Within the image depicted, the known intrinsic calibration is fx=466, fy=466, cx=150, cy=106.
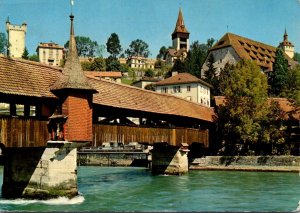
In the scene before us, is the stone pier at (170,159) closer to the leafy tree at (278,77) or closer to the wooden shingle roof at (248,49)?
the leafy tree at (278,77)

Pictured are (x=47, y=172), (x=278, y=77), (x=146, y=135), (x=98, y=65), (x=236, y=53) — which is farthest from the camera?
(x=98, y=65)

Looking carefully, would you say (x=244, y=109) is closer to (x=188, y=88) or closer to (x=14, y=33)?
(x=14, y=33)

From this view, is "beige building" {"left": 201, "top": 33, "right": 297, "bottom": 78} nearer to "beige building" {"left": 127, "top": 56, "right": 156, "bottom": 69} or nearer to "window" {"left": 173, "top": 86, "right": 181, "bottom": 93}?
"window" {"left": 173, "top": 86, "right": 181, "bottom": 93}

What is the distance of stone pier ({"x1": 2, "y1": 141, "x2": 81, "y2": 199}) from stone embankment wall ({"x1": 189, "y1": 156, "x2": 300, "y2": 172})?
1896cm

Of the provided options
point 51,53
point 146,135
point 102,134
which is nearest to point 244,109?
point 146,135

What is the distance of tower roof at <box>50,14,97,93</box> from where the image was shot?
16.4 metres

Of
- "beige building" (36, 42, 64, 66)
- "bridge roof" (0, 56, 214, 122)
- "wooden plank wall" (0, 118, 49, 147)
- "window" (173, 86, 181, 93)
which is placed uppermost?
"beige building" (36, 42, 64, 66)

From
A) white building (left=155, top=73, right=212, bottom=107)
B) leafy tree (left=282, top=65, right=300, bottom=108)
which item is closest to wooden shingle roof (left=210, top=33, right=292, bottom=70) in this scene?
white building (left=155, top=73, right=212, bottom=107)

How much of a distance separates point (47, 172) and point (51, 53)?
73171 millimetres

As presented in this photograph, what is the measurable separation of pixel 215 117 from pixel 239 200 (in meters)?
19.4

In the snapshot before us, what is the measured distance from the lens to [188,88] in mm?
60562

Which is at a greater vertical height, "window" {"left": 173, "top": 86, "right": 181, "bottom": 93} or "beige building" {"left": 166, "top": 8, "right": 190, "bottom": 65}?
"beige building" {"left": 166, "top": 8, "right": 190, "bottom": 65}

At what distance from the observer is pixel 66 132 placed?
16.2m

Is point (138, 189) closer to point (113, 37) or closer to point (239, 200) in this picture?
point (239, 200)
